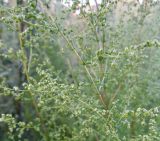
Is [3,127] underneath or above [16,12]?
underneath

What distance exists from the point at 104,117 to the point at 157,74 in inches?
49.9

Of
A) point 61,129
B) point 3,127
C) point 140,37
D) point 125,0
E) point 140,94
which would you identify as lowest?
point 3,127

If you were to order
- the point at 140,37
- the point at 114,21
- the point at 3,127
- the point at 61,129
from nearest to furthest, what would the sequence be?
the point at 61,129 → the point at 140,37 → the point at 114,21 → the point at 3,127

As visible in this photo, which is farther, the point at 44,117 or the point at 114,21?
the point at 114,21

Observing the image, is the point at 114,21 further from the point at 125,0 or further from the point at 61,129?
the point at 61,129

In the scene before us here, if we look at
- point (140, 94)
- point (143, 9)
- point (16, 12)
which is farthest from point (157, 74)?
point (16, 12)

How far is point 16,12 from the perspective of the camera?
185cm

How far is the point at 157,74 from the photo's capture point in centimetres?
292

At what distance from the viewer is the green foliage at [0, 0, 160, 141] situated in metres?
1.74

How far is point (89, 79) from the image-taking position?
8.96ft

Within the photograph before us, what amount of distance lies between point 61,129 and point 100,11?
3.05 ft

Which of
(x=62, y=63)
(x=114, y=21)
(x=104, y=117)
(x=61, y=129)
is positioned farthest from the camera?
(x=62, y=63)

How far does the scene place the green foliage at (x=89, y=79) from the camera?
1737 millimetres

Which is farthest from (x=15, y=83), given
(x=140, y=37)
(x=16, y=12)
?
(x=16, y=12)
